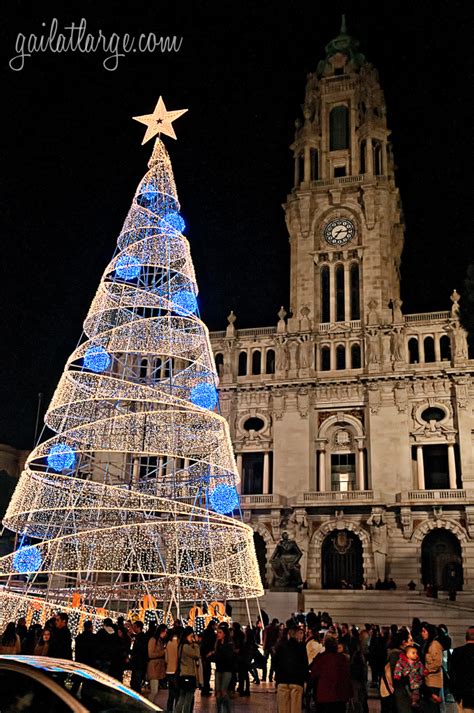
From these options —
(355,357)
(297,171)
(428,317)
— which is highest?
(297,171)

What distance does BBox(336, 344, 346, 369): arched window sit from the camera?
44.2 meters

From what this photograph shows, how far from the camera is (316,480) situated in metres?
42.1

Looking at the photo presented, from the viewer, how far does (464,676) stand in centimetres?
889

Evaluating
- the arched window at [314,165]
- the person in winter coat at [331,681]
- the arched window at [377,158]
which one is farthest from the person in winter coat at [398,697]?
the arched window at [314,165]

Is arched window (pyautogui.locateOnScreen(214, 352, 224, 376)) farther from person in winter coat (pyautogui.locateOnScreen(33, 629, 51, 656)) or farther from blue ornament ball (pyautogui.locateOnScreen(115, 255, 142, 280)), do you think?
person in winter coat (pyautogui.locateOnScreen(33, 629, 51, 656))

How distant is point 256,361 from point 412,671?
3660 centimetres

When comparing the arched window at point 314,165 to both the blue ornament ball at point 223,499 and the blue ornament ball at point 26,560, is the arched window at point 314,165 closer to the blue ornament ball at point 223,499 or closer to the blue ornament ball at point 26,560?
the blue ornament ball at point 223,499

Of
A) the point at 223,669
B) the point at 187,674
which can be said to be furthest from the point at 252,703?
the point at 187,674

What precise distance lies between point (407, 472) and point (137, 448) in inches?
949

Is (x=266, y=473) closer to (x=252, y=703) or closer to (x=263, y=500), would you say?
(x=263, y=500)

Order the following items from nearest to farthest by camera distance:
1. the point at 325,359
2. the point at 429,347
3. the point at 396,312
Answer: the point at 429,347 → the point at 396,312 → the point at 325,359

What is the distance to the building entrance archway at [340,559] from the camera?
39500 millimetres

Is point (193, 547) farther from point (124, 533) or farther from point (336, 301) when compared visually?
point (336, 301)

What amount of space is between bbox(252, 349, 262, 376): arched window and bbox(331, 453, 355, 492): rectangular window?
7284 millimetres
